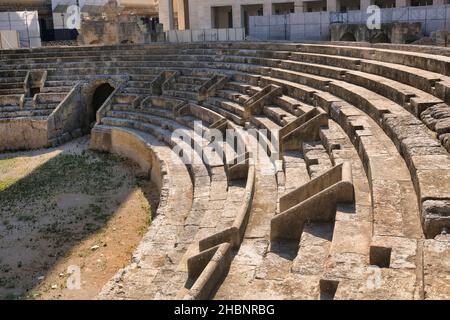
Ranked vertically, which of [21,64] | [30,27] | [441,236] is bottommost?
[441,236]

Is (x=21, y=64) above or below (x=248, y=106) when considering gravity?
above

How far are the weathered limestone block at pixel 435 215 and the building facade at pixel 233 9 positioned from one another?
77.0 ft

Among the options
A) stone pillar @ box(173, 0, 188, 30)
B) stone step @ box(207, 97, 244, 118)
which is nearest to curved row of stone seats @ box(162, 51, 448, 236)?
stone step @ box(207, 97, 244, 118)

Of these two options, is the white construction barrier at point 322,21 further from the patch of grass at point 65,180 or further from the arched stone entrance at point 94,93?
the patch of grass at point 65,180

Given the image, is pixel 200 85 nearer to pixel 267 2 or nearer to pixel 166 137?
pixel 166 137

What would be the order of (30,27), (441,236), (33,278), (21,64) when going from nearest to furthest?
(441,236) < (33,278) < (21,64) < (30,27)

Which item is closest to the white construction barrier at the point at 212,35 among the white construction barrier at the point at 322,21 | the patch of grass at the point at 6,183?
the white construction barrier at the point at 322,21

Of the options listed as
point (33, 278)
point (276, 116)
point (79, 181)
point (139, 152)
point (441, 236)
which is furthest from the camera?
point (139, 152)

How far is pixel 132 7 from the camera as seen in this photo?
4106cm

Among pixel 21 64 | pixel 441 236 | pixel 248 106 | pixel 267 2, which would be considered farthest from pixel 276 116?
pixel 267 2

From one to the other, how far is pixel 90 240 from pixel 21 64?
13657mm

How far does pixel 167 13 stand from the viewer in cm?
3188

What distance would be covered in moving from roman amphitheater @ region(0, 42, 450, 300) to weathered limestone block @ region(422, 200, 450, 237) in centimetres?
1

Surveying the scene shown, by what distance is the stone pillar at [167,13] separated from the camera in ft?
104
